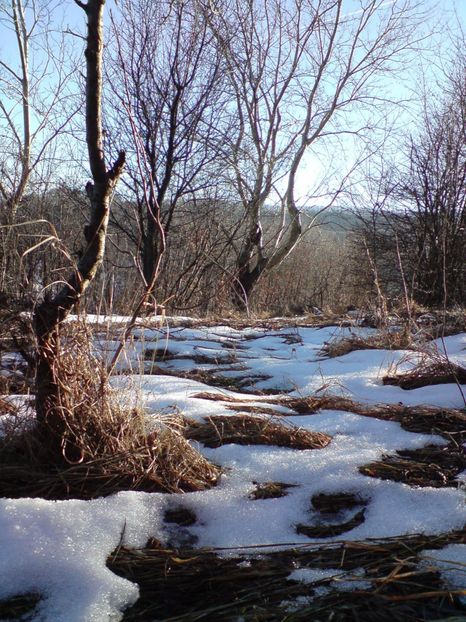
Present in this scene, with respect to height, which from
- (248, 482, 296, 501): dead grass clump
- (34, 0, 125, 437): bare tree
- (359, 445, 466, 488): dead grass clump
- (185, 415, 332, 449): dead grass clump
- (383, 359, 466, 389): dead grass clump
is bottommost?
(248, 482, 296, 501): dead grass clump

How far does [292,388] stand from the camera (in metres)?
3.25

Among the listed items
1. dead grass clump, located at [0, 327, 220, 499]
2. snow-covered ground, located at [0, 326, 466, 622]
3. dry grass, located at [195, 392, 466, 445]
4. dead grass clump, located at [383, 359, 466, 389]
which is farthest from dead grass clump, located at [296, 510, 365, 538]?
dead grass clump, located at [383, 359, 466, 389]

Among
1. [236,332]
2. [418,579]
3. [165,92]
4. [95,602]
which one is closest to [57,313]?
[95,602]

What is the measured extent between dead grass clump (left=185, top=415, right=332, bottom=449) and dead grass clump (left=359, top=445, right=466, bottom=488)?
0.92ft

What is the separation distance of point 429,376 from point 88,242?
2072 mm

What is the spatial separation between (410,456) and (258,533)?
0.80 meters

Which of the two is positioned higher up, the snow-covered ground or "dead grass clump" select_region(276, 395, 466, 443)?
"dead grass clump" select_region(276, 395, 466, 443)

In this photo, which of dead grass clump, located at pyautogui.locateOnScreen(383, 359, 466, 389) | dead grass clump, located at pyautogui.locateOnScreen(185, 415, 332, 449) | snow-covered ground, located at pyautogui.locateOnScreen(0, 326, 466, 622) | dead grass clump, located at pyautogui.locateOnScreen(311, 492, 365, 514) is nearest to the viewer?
snow-covered ground, located at pyautogui.locateOnScreen(0, 326, 466, 622)

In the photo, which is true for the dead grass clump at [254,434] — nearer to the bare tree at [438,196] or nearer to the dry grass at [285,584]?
the dry grass at [285,584]

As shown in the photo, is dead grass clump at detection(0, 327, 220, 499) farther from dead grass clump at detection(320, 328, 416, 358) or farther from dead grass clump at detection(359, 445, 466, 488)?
dead grass clump at detection(320, 328, 416, 358)

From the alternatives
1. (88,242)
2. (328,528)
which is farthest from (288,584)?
(88,242)

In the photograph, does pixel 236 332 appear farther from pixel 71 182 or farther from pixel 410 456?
pixel 71 182

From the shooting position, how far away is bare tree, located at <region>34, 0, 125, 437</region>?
6.15 feet

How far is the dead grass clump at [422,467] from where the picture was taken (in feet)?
6.04
